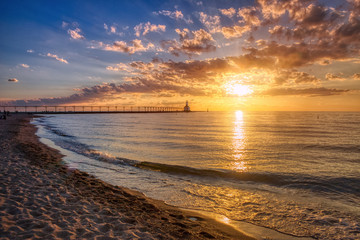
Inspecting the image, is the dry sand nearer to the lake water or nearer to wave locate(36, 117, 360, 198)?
the lake water

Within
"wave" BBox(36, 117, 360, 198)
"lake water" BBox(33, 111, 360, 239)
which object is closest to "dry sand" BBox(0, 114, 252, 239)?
"lake water" BBox(33, 111, 360, 239)

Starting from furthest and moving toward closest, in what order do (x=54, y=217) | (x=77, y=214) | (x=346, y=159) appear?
1. (x=346, y=159)
2. (x=77, y=214)
3. (x=54, y=217)

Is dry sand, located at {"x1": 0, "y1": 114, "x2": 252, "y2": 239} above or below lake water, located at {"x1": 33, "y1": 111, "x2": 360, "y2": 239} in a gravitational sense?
above

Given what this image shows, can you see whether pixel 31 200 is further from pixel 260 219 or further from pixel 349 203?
pixel 349 203

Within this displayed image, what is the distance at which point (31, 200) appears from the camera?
735cm

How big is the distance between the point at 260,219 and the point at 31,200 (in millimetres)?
8642

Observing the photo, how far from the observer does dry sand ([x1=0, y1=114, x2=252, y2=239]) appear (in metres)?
5.58

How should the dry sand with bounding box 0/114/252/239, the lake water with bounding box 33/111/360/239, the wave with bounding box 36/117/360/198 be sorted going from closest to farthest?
the dry sand with bounding box 0/114/252/239
the lake water with bounding box 33/111/360/239
the wave with bounding box 36/117/360/198

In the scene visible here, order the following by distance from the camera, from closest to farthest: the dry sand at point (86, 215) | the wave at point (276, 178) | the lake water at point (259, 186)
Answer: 1. the dry sand at point (86, 215)
2. the lake water at point (259, 186)
3. the wave at point (276, 178)

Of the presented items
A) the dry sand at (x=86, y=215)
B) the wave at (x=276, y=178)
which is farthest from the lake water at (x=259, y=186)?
the dry sand at (x=86, y=215)

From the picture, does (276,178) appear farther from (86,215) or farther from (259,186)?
(86,215)

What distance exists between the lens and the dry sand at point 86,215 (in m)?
5.58

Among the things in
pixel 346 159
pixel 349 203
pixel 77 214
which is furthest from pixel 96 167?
pixel 346 159

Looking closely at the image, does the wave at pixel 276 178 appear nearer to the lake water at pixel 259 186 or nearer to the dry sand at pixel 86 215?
the lake water at pixel 259 186
